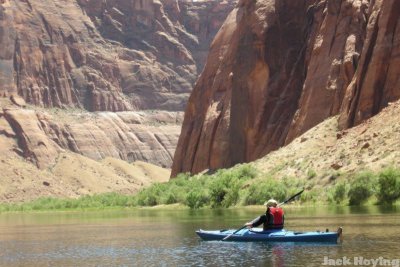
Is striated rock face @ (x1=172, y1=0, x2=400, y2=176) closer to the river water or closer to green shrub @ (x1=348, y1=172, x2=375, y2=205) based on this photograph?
green shrub @ (x1=348, y1=172, x2=375, y2=205)

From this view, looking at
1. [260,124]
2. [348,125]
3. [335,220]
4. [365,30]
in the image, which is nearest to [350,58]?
[365,30]

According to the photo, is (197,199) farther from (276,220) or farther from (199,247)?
(276,220)

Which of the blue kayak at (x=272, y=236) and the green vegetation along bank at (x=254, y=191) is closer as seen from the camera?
the blue kayak at (x=272, y=236)

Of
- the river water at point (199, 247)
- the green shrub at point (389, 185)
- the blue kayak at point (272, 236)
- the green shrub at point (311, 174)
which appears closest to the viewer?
the river water at point (199, 247)

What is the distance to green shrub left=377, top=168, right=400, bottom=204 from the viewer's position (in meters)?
64.8

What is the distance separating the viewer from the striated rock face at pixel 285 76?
291ft

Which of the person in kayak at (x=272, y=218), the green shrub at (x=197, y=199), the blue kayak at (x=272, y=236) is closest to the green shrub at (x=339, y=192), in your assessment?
the green shrub at (x=197, y=199)

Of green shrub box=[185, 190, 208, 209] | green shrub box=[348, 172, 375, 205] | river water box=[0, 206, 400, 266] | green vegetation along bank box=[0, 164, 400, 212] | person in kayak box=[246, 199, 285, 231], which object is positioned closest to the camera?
river water box=[0, 206, 400, 266]

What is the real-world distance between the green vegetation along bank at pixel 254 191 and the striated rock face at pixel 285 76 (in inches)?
341

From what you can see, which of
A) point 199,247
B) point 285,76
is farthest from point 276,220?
point 285,76

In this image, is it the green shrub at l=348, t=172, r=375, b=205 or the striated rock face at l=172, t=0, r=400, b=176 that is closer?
the green shrub at l=348, t=172, r=375, b=205

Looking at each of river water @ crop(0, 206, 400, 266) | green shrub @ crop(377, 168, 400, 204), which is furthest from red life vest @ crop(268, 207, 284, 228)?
green shrub @ crop(377, 168, 400, 204)

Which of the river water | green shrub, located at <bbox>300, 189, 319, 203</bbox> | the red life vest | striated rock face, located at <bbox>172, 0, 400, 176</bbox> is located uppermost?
striated rock face, located at <bbox>172, 0, 400, 176</bbox>

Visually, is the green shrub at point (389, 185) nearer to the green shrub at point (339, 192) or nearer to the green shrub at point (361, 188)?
the green shrub at point (361, 188)
